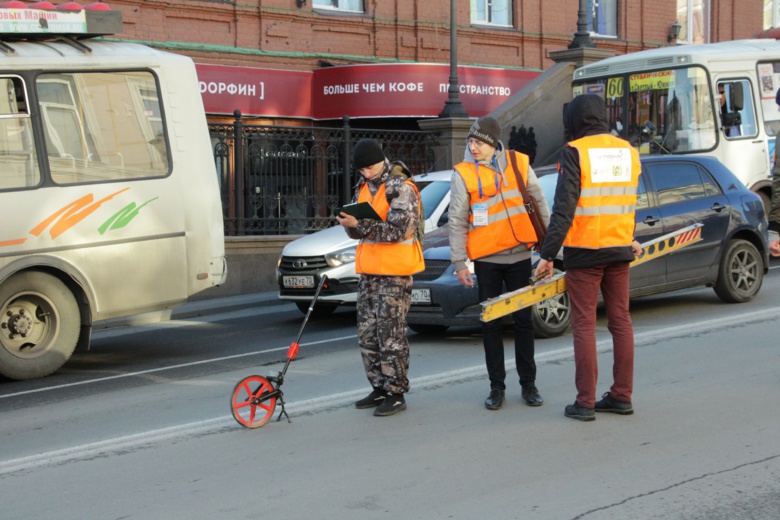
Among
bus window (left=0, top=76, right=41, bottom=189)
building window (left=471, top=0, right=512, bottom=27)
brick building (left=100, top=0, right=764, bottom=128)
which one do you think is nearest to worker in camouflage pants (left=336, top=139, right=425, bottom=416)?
bus window (left=0, top=76, right=41, bottom=189)

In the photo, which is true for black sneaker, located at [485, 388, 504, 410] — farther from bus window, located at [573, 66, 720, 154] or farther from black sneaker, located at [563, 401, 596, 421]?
bus window, located at [573, 66, 720, 154]

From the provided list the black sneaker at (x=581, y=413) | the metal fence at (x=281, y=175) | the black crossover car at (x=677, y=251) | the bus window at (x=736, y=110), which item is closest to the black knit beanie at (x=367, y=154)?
the black sneaker at (x=581, y=413)

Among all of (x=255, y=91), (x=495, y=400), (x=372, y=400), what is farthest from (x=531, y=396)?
(x=255, y=91)

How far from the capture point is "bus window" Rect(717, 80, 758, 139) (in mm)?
16656

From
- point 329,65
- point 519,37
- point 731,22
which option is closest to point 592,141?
point 329,65

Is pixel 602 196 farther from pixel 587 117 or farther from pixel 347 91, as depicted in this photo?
pixel 347 91

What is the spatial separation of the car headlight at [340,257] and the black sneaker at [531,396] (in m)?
4.99

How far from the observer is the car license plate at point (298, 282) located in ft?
39.8

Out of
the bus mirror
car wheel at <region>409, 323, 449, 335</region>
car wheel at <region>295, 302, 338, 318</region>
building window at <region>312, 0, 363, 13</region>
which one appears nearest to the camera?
car wheel at <region>409, 323, 449, 335</region>

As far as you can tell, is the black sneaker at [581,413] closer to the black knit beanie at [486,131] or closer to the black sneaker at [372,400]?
the black sneaker at [372,400]

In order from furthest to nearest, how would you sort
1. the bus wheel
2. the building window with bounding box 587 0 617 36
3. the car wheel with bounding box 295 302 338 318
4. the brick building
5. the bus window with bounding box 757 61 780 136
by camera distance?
the building window with bounding box 587 0 617 36 → the brick building → the bus window with bounding box 757 61 780 136 → the car wheel with bounding box 295 302 338 318 → the bus wheel

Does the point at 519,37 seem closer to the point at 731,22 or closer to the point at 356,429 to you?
the point at 731,22

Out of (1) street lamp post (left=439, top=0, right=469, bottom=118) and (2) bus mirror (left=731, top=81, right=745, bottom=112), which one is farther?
(1) street lamp post (left=439, top=0, right=469, bottom=118)

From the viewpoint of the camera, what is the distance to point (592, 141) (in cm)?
661
